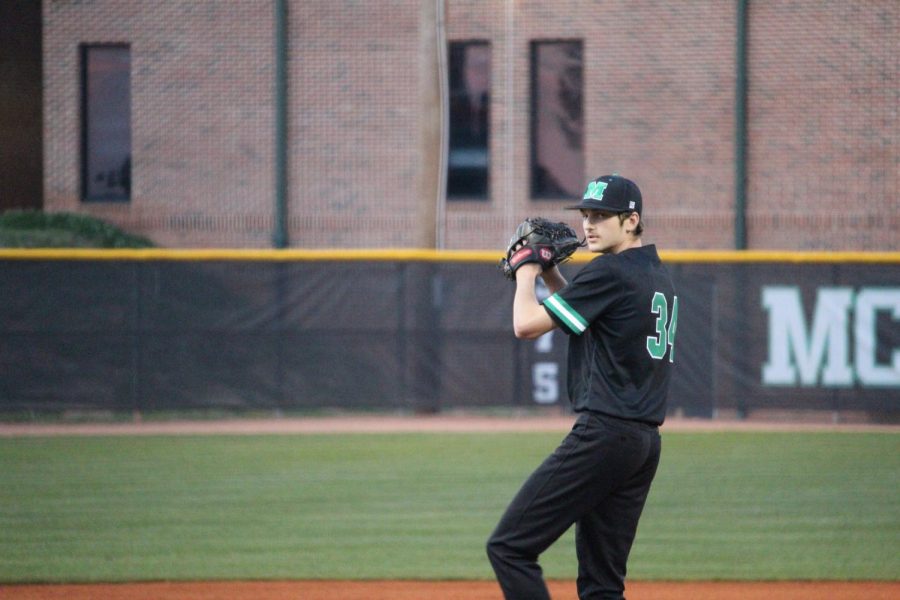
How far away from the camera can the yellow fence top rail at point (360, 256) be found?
15.0 meters

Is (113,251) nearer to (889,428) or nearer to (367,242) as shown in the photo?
(367,242)

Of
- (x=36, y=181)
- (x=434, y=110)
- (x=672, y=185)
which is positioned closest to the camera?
(x=434, y=110)

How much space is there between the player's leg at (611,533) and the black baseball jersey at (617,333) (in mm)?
184

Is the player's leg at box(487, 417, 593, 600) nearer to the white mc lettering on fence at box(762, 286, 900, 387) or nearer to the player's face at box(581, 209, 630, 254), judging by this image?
the player's face at box(581, 209, 630, 254)

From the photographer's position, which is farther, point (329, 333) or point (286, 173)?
point (286, 173)

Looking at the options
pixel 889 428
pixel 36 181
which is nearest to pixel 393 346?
pixel 889 428

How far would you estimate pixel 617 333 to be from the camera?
4219mm

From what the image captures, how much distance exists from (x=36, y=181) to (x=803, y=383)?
44.7 ft

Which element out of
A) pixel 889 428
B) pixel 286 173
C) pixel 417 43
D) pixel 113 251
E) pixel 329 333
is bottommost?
pixel 889 428

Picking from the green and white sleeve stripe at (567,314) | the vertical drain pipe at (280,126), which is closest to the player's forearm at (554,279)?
the green and white sleeve stripe at (567,314)

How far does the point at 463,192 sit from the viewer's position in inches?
769

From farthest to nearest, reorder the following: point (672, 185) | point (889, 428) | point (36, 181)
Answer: point (36, 181) < point (672, 185) < point (889, 428)

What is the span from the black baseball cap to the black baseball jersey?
165 mm

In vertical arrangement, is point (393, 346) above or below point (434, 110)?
below
